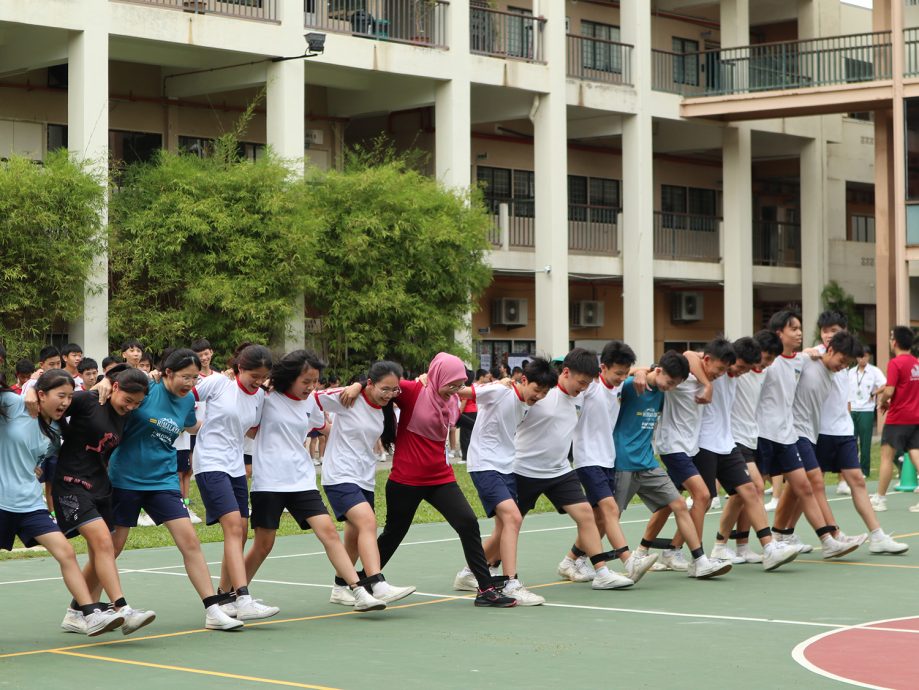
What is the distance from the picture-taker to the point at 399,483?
9.86 m

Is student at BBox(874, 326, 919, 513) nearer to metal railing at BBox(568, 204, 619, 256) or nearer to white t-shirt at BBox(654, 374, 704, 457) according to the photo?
white t-shirt at BBox(654, 374, 704, 457)

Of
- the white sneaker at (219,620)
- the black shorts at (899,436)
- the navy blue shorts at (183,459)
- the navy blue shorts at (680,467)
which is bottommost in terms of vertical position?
the white sneaker at (219,620)

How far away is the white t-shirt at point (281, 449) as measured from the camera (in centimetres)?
933

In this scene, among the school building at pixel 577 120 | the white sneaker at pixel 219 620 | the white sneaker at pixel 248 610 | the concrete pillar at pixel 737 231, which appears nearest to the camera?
the white sneaker at pixel 219 620

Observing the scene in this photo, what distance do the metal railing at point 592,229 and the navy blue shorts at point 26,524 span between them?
26247mm

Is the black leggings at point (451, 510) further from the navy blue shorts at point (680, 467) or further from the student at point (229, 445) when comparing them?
the navy blue shorts at point (680, 467)

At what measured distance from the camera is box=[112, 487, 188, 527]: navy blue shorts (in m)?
8.80

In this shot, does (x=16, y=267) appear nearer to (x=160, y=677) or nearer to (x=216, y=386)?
(x=216, y=386)

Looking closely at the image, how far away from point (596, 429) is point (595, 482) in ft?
1.24

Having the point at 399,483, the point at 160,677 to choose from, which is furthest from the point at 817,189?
the point at 160,677

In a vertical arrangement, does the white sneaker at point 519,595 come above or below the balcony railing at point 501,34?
below

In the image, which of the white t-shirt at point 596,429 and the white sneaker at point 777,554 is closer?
the white t-shirt at point 596,429

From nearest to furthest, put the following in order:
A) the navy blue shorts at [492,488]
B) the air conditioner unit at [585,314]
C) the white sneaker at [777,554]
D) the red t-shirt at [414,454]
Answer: the red t-shirt at [414,454] → the navy blue shorts at [492,488] → the white sneaker at [777,554] → the air conditioner unit at [585,314]

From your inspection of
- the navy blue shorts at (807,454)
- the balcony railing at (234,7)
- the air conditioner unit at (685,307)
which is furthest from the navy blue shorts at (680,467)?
the air conditioner unit at (685,307)
